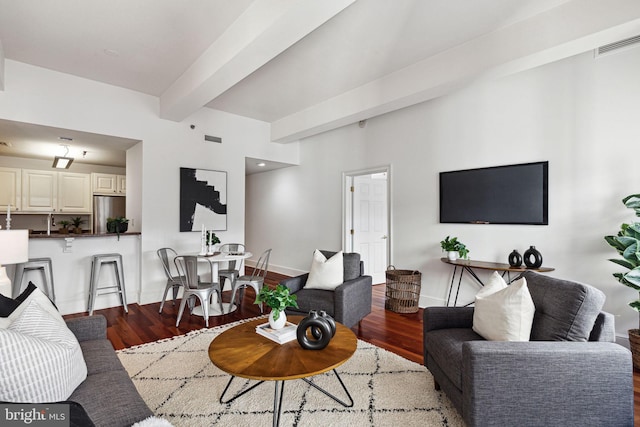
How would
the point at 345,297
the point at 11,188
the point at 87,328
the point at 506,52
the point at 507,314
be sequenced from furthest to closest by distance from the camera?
the point at 11,188 < the point at 345,297 < the point at 506,52 < the point at 87,328 < the point at 507,314

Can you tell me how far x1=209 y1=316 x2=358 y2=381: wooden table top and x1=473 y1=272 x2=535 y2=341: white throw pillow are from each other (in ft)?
2.70

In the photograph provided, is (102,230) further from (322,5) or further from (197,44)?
(322,5)

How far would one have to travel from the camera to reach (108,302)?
4.39 metres

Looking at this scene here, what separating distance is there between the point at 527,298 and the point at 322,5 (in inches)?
91.0

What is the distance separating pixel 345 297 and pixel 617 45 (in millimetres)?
3423

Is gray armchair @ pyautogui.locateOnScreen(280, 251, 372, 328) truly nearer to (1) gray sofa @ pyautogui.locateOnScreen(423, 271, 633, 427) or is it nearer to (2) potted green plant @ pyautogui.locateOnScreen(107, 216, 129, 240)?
(1) gray sofa @ pyautogui.locateOnScreen(423, 271, 633, 427)

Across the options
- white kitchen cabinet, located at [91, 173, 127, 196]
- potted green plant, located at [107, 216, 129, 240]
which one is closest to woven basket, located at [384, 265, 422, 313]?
potted green plant, located at [107, 216, 129, 240]

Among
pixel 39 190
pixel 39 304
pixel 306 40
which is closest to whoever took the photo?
pixel 39 304

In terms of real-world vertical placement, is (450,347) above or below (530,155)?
below

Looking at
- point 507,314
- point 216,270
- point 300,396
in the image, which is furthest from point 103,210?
point 507,314

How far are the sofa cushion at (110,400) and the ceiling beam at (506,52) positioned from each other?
3.61 meters

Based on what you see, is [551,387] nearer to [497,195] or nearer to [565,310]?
[565,310]

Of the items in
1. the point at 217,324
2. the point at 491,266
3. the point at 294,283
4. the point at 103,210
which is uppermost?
the point at 103,210

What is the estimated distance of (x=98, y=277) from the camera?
14.0 ft
